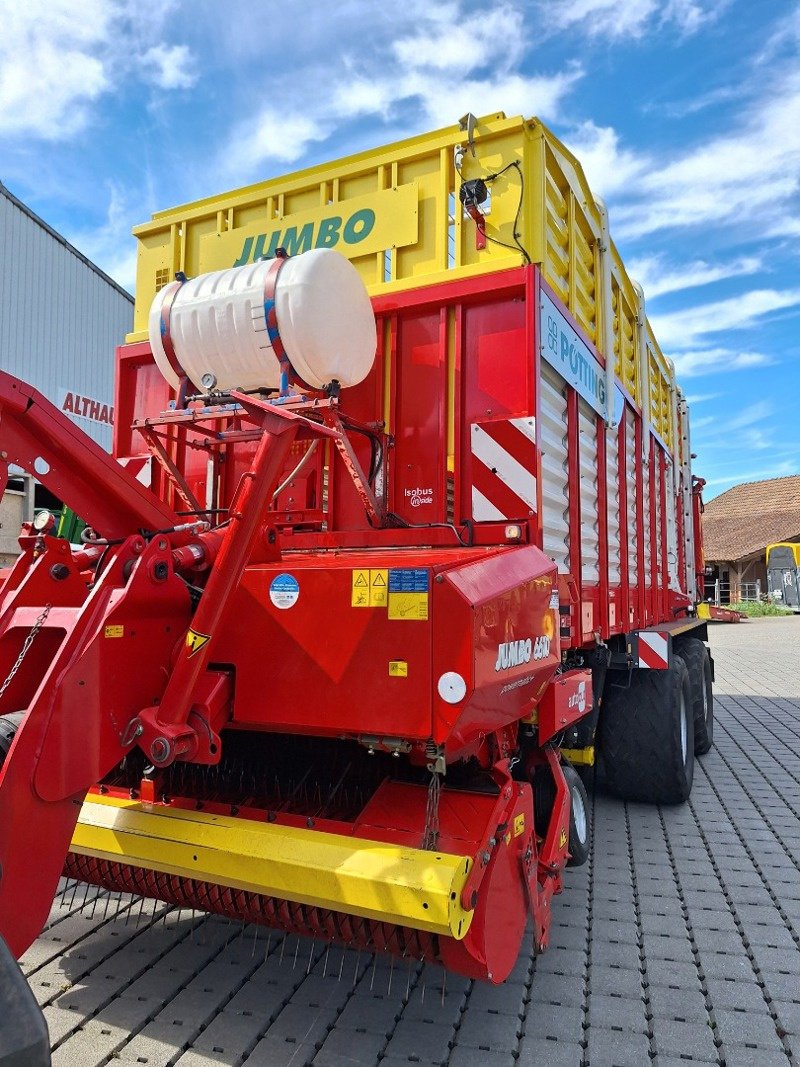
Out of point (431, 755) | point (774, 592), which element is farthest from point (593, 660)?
point (774, 592)

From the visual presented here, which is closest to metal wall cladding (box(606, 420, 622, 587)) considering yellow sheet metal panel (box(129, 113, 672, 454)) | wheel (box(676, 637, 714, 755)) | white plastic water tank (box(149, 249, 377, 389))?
yellow sheet metal panel (box(129, 113, 672, 454))

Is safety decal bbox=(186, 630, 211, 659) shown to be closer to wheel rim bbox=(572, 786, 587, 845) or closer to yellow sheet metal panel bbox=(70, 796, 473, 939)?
yellow sheet metal panel bbox=(70, 796, 473, 939)

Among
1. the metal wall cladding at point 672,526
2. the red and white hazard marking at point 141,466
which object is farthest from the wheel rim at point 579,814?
the metal wall cladding at point 672,526

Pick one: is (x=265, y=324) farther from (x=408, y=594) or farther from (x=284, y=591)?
(x=408, y=594)

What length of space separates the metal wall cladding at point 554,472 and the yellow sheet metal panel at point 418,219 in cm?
49

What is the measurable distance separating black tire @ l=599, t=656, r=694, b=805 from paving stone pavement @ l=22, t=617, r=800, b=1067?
0.87m

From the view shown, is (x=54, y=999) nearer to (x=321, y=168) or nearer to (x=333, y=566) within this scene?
(x=333, y=566)

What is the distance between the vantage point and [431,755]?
2.16 metres

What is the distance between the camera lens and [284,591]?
2.37 m

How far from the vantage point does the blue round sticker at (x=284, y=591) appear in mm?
2350

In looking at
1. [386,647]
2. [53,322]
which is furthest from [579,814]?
[53,322]

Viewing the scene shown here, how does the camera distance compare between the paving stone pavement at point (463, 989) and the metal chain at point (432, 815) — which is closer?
the metal chain at point (432, 815)

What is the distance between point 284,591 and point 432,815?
79cm

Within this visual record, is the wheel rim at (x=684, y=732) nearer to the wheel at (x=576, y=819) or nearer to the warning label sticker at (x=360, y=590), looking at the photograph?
the wheel at (x=576, y=819)
